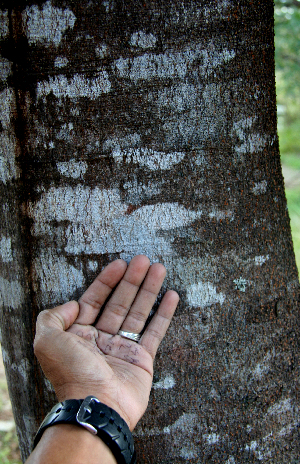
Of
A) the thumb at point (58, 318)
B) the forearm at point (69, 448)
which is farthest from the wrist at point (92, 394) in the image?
the thumb at point (58, 318)

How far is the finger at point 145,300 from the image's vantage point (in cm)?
118

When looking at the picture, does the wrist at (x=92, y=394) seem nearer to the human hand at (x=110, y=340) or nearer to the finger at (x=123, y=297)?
the human hand at (x=110, y=340)

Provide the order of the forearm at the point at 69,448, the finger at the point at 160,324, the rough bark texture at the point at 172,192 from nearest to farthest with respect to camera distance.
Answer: the forearm at the point at 69,448 → the rough bark texture at the point at 172,192 → the finger at the point at 160,324

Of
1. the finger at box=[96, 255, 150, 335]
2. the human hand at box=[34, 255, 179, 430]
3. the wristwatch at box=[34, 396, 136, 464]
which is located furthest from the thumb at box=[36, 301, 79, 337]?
the wristwatch at box=[34, 396, 136, 464]

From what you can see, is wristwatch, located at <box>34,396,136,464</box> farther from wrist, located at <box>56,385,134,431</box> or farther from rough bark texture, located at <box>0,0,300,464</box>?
rough bark texture, located at <box>0,0,300,464</box>

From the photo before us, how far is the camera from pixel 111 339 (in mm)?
1291

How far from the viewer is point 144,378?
1.20m

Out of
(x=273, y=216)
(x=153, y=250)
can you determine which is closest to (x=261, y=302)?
(x=273, y=216)

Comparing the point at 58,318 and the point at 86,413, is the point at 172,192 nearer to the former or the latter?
the point at 58,318

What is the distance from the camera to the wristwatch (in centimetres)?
100

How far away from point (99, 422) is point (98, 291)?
43 centimetres

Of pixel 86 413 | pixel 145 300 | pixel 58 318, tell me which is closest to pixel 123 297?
pixel 145 300

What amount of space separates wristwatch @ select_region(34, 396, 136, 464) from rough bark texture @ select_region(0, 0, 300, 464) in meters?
0.20

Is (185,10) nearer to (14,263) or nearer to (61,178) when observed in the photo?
(61,178)
